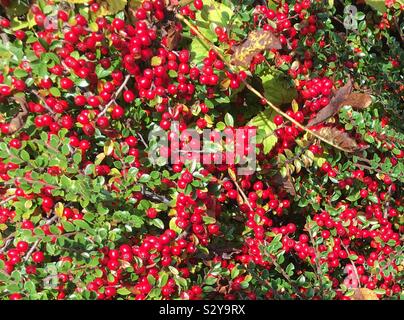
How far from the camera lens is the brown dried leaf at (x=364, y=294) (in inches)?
78.6

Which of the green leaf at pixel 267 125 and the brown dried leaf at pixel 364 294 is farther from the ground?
the green leaf at pixel 267 125

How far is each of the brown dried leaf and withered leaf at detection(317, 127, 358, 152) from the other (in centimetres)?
61

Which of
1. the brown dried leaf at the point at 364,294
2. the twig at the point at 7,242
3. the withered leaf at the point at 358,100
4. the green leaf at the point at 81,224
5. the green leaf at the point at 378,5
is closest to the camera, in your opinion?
the green leaf at the point at 81,224

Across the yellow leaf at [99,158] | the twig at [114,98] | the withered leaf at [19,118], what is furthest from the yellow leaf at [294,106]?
the withered leaf at [19,118]

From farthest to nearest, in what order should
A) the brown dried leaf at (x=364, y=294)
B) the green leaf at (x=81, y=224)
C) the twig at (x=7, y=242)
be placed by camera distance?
the brown dried leaf at (x=364, y=294) → the twig at (x=7, y=242) → the green leaf at (x=81, y=224)

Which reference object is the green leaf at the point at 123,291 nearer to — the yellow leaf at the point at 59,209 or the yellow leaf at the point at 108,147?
the yellow leaf at the point at 59,209

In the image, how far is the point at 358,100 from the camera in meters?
1.85

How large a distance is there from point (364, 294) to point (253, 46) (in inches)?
44.6

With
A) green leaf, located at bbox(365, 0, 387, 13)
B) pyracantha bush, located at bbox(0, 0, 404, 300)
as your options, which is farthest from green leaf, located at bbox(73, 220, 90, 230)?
green leaf, located at bbox(365, 0, 387, 13)

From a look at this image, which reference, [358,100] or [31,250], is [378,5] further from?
[31,250]

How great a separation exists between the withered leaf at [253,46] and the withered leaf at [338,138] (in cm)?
40

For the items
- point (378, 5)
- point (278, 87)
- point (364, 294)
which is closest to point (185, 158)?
point (278, 87)
